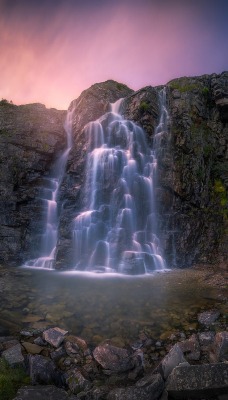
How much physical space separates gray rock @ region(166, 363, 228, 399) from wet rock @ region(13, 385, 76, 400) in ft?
5.43

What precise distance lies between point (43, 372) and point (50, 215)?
15.5 meters

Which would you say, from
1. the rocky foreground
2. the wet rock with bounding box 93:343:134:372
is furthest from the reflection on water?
the wet rock with bounding box 93:343:134:372

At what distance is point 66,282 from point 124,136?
13.1 metres

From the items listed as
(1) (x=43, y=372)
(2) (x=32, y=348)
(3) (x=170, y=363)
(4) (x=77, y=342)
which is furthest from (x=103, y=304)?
(3) (x=170, y=363)

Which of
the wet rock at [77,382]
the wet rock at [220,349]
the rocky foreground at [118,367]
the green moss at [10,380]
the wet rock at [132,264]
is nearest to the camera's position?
the rocky foreground at [118,367]

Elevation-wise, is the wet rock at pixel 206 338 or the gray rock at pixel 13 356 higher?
the wet rock at pixel 206 338

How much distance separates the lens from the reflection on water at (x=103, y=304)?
303 inches

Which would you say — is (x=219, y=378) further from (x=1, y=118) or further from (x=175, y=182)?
(x=1, y=118)

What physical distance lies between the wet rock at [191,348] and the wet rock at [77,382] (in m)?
2.24

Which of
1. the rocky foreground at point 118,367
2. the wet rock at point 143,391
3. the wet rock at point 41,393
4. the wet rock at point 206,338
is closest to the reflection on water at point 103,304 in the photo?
the rocky foreground at point 118,367

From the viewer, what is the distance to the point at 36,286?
1204 centimetres

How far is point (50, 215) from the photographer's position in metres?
20.0

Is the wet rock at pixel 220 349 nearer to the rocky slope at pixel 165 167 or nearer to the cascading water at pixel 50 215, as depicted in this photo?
the rocky slope at pixel 165 167

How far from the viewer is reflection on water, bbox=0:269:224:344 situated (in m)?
7.70
